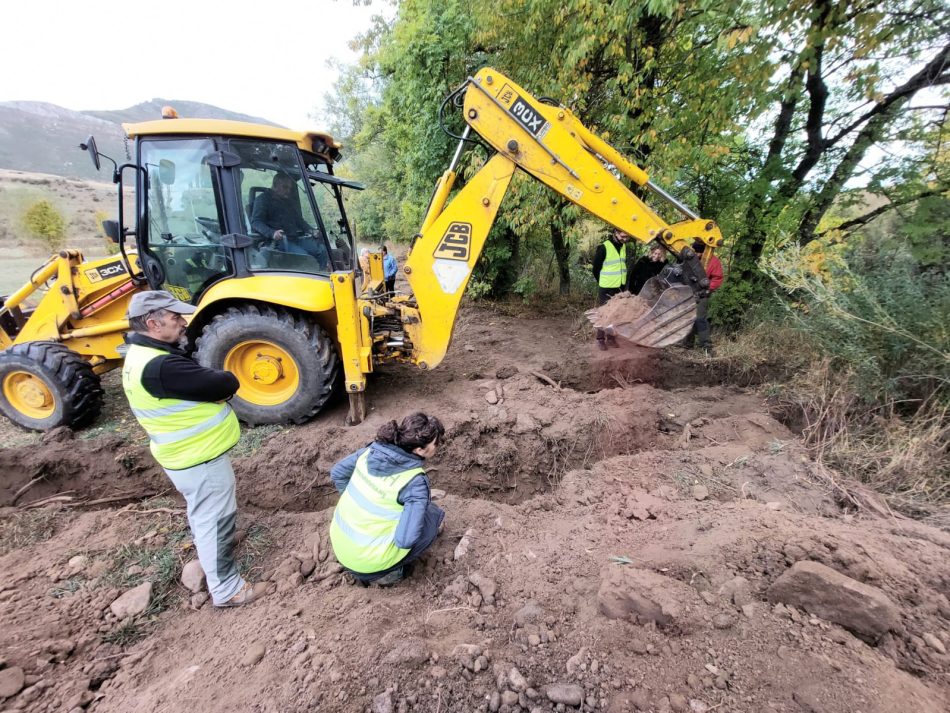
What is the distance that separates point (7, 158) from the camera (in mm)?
61031

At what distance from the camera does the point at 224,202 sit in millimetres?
3895

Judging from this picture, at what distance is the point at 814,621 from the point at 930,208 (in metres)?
5.38

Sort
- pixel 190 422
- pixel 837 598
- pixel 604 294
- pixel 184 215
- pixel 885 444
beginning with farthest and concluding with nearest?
pixel 604 294
pixel 184 215
pixel 885 444
pixel 190 422
pixel 837 598

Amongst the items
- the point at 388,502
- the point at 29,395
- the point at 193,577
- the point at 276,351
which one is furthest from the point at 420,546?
the point at 29,395

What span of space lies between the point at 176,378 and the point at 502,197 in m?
2.89

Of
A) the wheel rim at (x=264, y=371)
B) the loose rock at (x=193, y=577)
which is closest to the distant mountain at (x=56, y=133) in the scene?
the wheel rim at (x=264, y=371)

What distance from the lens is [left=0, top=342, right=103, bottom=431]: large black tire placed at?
161 inches

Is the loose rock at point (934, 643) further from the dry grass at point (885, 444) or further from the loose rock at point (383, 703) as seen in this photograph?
the loose rock at point (383, 703)

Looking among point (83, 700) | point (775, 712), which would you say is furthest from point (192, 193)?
point (775, 712)

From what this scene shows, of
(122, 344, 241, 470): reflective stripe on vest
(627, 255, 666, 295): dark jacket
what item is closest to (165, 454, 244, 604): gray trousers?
(122, 344, 241, 470): reflective stripe on vest

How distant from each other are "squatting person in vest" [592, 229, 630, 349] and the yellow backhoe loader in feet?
5.40

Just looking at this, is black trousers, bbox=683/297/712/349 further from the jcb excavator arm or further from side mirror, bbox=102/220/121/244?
side mirror, bbox=102/220/121/244

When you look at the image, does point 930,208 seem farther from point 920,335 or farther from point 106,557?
point 106,557

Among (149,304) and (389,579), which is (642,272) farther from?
(149,304)
